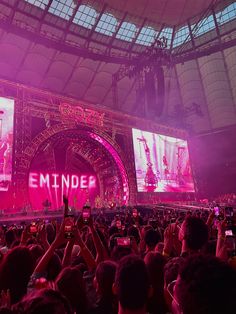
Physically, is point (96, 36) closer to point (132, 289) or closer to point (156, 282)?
point (156, 282)

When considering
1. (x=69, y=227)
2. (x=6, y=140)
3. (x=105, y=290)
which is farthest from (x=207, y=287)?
(x=6, y=140)

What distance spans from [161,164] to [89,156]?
6840 mm

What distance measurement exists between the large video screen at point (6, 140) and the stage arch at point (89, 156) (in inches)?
86.5

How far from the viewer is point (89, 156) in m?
23.9

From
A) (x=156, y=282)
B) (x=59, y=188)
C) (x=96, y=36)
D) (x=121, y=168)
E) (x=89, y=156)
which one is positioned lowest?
A: (x=156, y=282)

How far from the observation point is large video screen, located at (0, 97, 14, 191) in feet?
52.9

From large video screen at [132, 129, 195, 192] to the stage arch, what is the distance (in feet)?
5.71

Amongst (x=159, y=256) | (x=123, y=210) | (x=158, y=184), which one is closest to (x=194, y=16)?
(x=158, y=184)

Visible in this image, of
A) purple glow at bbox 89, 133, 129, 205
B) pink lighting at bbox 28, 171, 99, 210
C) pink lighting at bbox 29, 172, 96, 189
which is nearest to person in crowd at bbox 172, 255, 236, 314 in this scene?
pink lighting at bbox 28, 171, 99, 210

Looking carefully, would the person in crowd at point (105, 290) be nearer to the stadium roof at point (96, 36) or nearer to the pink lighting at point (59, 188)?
the pink lighting at point (59, 188)

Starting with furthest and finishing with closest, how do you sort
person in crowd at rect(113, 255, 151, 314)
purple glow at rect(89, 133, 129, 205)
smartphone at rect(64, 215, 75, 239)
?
purple glow at rect(89, 133, 129, 205) < smartphone at rect(64, 215, 75, 239) < person in crowd at rect(113, 255, 151, 314)

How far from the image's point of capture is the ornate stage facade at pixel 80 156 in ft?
58.2

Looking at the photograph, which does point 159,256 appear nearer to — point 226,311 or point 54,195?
point 226,311

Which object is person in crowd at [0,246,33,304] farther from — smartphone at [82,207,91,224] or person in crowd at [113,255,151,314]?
smartphone at [82,207,91,224]
